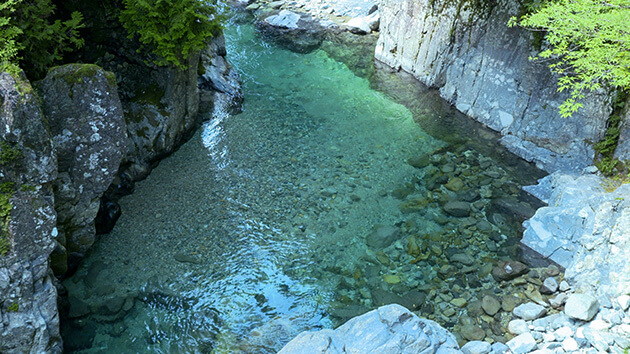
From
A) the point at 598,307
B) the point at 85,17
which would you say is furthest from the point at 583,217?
the point at 85,17

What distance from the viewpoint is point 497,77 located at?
14.5 metres

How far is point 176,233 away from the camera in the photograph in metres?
10.3

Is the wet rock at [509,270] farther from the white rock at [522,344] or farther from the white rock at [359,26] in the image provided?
the white rock at [359,26]

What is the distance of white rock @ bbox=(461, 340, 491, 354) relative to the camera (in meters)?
7.50

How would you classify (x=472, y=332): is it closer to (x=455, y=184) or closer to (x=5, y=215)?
(x=455, y=184)

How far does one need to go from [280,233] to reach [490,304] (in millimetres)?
4909

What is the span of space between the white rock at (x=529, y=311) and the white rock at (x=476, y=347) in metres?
1.29

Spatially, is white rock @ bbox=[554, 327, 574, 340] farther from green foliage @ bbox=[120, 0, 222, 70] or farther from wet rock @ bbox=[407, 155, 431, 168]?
green foliage @ bbox=[120, 0, 222, 70]

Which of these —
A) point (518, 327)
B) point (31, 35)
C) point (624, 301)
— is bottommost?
point (518, 327)

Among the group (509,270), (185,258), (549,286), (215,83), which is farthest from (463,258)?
(215,83)

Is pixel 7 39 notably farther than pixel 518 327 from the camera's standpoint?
No

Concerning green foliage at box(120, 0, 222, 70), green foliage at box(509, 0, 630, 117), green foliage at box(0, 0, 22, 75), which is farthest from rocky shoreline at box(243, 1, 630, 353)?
green foliage at box(120, 0, 222, 70)

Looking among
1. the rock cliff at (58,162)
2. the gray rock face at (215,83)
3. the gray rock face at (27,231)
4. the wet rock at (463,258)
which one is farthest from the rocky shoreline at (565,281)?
the gray rock face at (215,83)

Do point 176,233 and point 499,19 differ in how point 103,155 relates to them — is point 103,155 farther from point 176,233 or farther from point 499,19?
point 499,19
